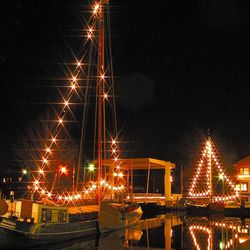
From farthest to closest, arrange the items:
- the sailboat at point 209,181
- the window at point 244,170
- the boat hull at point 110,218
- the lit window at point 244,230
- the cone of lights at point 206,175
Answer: the window at point 244,170
the cone of lights at point 206,175
the sailboat at point 209,181
the boat hull at point 110,218
the lit window at point 244,230

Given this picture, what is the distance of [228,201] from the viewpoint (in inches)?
1786

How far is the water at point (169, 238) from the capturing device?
69.7 feet

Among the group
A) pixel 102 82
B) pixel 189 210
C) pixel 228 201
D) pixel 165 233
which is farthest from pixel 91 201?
pixel 228 201

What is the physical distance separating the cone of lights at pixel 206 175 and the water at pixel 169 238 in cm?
1761

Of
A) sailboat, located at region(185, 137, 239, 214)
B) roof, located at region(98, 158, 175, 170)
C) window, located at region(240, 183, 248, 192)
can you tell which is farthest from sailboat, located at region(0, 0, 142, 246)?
window, located at region(240, 183, 248, 192)

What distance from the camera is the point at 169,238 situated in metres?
24.3

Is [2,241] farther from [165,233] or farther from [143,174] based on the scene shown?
[143,174]

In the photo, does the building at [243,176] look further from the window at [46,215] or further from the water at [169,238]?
the window at [46,215]

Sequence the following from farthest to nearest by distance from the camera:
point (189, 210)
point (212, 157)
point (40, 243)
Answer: point (212, 157), point (189, 210), point (40, 243)

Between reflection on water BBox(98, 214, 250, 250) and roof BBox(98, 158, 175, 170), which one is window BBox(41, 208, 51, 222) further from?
roof BBox(98, 158, 175, 170)

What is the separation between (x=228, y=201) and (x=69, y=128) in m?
22.0

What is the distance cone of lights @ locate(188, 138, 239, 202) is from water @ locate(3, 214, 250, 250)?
57.8 ft

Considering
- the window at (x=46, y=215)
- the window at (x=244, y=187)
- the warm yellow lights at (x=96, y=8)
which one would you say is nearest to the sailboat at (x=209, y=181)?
the window at (x=244, y=187)

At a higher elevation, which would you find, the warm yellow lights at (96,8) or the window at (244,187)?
the warm yellow lights at (96,8)
